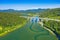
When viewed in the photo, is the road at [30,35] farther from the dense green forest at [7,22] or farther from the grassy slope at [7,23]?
the dense green forest at [7,22]

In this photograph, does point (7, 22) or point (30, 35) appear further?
point (7, 22)

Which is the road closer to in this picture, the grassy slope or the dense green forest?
the grassy slope

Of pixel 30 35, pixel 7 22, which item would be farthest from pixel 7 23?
pixel 30 35

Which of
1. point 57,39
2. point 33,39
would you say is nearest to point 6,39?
point 33,39

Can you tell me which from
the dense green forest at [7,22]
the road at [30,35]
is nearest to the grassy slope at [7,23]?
the dense green forest at [7,22]

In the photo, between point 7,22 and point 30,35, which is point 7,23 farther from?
point 30,35

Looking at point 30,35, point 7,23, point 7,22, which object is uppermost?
point 7,22

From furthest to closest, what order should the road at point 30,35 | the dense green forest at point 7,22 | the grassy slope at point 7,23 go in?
the dense green forest at point 7,22 → the grassy slope at point 7,23 → the road at point 30,35

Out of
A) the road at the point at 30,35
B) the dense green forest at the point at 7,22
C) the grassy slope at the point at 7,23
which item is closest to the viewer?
the road at the point at 30,35

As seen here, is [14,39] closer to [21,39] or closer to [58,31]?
[21,39]

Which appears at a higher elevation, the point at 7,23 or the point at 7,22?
the point at 7,22

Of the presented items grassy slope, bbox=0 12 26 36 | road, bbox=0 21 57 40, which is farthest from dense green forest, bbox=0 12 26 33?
road, bbox=0 21 57 40
